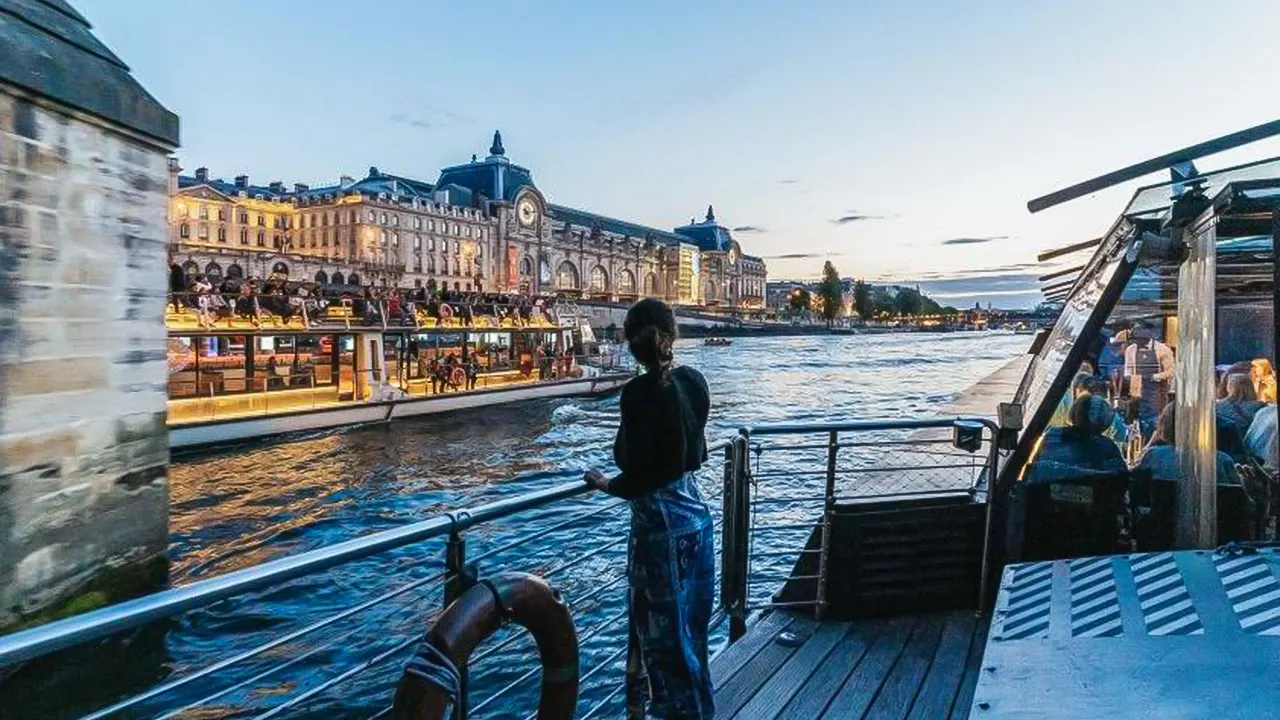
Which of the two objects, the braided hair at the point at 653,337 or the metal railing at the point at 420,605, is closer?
the metal railing at the point at 420,605

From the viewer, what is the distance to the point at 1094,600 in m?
3.18

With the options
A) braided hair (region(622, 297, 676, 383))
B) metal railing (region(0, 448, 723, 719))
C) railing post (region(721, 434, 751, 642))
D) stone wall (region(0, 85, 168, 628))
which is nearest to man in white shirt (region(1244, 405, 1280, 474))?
railing post (region(721, 434, 751, 642))

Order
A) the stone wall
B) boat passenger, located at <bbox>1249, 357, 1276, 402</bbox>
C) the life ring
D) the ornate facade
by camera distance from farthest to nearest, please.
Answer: the ornate facade
the stone wall
boat passenger, located at <bbox>1249, 357, 1276, 402</bbox>
the life ring

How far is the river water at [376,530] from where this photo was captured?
8.05 metres

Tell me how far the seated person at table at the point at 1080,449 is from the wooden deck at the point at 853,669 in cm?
103

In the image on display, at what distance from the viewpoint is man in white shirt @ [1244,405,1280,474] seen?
165 inches

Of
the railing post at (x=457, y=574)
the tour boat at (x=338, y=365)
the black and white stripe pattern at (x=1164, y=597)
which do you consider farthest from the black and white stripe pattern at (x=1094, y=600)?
the tour boat at (x=338, y=365)

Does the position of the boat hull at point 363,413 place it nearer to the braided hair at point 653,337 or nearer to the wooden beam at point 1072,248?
the wooden beam at point 1072,248

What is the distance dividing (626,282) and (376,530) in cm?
16027

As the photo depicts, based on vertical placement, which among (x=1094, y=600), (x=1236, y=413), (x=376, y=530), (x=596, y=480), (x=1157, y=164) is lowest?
(x=376, y=530)

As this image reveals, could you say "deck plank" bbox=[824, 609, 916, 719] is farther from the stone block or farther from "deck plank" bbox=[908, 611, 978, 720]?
the stone block

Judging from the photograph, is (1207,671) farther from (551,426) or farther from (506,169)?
(506,169)

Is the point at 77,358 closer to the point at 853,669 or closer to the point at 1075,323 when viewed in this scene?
the point at 853,669

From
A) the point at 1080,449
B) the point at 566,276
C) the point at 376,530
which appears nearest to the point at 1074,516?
the point at 1080,449
